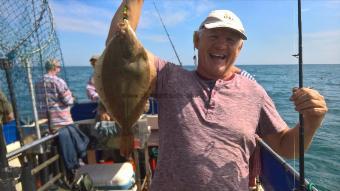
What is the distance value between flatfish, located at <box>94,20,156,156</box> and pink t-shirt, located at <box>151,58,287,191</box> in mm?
193

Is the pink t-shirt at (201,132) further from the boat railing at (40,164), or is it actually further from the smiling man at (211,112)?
the boat railing at (40,164)

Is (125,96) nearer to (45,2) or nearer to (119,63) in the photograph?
(119,63)

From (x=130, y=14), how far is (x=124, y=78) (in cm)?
41

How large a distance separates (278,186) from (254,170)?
0.29m

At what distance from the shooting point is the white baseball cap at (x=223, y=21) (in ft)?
7.02

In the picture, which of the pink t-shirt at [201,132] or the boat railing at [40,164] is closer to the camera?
the pink t-shirt at [201,132]

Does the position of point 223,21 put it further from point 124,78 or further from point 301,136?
point 301,136

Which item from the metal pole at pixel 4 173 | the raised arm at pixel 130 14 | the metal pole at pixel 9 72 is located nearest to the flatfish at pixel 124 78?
the raised arm at pixel 130 14

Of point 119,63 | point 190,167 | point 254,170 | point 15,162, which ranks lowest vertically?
point 15,162

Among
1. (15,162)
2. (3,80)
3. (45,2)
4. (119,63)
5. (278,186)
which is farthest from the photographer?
(15,162)

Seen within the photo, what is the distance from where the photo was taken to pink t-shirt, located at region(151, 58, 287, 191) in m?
2.04

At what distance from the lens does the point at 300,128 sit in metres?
2.23

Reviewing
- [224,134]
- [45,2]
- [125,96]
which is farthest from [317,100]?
[45,2]

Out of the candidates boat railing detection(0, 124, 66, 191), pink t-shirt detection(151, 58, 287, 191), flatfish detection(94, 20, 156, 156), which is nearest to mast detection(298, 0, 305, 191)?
pink t-shirt detection(151, 58, 287, 191)
